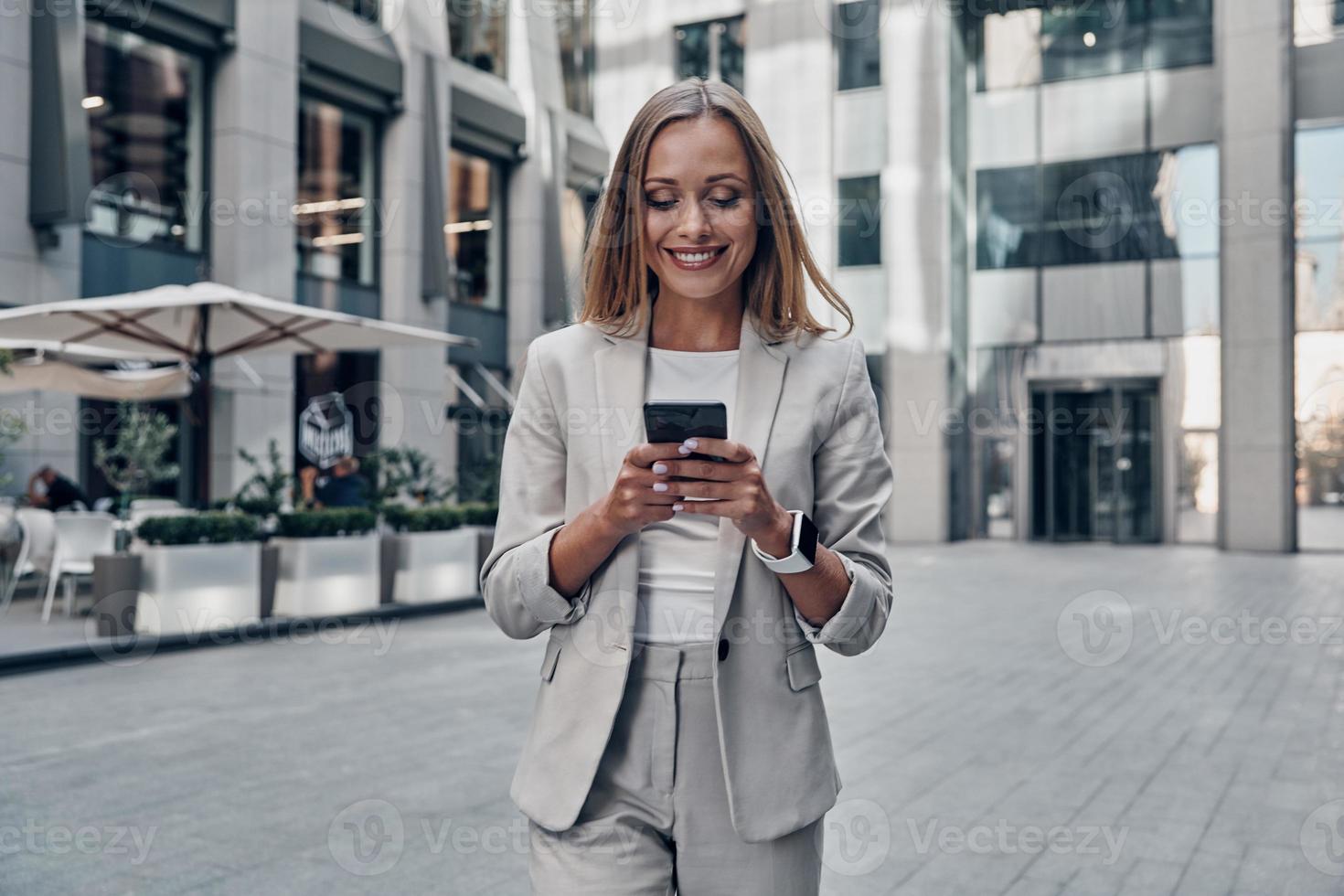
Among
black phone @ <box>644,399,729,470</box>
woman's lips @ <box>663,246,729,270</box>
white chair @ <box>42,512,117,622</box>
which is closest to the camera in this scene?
black phone @ <box>644,399,729,470</box>

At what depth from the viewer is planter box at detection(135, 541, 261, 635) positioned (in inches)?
427

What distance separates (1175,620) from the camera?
43.0 ft

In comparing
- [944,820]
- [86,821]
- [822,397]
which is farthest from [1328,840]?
[86,821]

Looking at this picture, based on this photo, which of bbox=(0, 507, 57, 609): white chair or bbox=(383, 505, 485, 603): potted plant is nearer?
bbox=(0, 507, 57, 609): white chair

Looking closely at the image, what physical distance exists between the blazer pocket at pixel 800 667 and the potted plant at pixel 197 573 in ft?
33.4

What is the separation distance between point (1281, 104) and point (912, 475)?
10.2 m

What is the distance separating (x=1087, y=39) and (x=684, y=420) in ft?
91.2

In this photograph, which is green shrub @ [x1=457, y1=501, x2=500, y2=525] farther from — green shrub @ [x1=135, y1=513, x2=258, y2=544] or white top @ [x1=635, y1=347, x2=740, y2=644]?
white top @ [x1=635, y1=347, x2=740, y2=644]

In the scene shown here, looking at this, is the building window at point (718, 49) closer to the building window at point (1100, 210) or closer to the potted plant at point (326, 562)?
the building window at point (1100, 210)

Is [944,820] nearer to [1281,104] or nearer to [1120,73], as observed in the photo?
[1281,104]

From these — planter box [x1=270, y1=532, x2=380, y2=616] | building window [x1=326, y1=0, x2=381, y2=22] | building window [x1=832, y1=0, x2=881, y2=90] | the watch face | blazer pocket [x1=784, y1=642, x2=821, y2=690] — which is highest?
building window [x1=832, y1=0, x2=881, y2=90]

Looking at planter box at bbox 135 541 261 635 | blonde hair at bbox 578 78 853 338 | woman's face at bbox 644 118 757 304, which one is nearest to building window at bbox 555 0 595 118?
planter box at bbox 135 541 261 635

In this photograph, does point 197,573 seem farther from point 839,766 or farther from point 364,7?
point 364,7

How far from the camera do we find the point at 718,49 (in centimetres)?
2781
